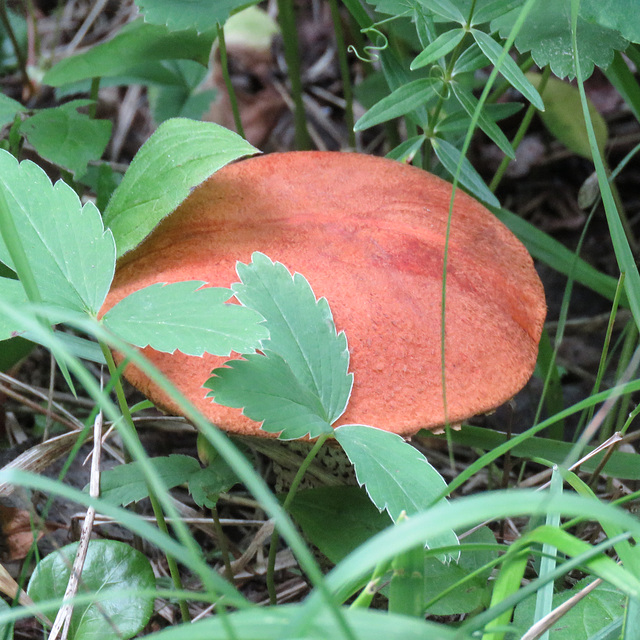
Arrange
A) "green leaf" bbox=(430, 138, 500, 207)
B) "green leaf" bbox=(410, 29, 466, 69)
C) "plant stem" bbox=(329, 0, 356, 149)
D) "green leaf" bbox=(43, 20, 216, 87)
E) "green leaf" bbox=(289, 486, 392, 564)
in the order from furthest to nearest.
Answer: "plant stem" bbox=(329, 0, 356, 149) < "green leaf" bbox=(43, 20, 216, 87) < "green leaf" bbox=(430, 138, 500, 207) < "green leaf" bbox=(410, 29, 466, 69) < "green leaf" bbox=(289, 486, 392, 564)

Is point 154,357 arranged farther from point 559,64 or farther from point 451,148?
point 559,64

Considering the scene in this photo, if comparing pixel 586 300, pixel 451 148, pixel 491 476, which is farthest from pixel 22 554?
pixel 586 300

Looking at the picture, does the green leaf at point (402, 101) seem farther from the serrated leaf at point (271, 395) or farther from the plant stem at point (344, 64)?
the plant stem at point (344, 64)

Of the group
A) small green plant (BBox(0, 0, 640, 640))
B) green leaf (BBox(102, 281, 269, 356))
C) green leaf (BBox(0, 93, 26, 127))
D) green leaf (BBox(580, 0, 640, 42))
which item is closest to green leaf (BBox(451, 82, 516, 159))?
small green plant (BBox(0, 0, 640, 640))

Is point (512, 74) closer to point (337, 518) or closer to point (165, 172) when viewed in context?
point (165, 172)

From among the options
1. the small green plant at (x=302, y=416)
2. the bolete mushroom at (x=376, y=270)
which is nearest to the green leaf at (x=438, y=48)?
the small green plant at (x=302, y=416)

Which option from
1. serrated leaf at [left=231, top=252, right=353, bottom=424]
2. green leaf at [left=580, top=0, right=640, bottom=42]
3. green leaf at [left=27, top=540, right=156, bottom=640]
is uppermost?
green leaf at [left=580, top=0, right=640, bottom=42]

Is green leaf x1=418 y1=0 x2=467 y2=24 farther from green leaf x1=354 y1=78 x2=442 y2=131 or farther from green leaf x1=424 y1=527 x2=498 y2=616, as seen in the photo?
green leaf x1=424 y1=527 x2=498 y2=616
